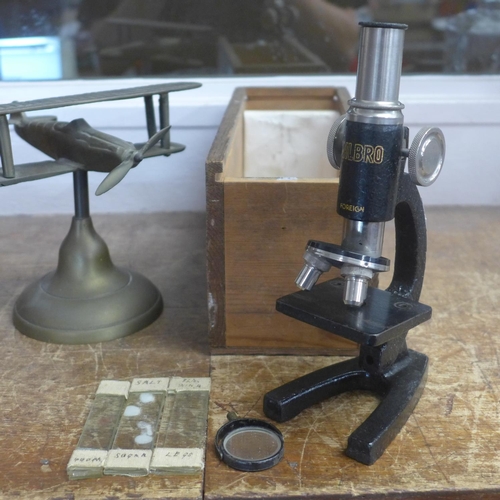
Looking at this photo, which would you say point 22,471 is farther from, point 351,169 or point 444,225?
point 444,225

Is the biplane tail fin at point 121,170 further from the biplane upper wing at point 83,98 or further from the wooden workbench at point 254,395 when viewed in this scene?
the wooden workbench at point 254,395

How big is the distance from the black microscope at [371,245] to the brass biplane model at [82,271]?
12.6 inches

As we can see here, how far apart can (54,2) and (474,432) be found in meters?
1.38

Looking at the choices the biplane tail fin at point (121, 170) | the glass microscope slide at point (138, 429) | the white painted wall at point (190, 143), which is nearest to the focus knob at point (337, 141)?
the biplane tail fin at point (121, 170)

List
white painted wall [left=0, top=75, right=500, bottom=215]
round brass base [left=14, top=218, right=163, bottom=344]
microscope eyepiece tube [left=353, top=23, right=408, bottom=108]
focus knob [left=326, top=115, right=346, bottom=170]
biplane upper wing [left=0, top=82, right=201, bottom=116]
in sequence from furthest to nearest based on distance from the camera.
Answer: white painted wall [left=0, top=75, right=500, bottom=215] → round brass base [left=14, top=218, right=163, bottom=344] → biplane upper wing [left=0, top=82, right=201, bottom=116] → focus knob [left=326, top=115, right=346, bottom=170] → microscope eyepiece tube [left=353, top=23, right=408, bottom=108]

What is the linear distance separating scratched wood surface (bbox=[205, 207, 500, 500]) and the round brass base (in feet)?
0.60

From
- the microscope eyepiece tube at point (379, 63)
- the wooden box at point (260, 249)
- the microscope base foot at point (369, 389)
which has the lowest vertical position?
the microscope base foot at point (369, 389)

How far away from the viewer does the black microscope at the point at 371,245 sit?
2.25 feet

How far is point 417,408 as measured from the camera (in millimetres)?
844

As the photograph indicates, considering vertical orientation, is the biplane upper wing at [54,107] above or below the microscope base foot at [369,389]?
above

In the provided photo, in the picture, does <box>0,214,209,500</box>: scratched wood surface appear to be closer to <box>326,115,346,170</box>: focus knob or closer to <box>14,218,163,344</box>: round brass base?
<box>14,218,163,344</box>: round brass base

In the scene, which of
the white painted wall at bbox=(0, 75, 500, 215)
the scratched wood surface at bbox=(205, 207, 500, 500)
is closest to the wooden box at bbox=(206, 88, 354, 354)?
the scratched wood surface at bbox=(205, 207, 500, 500)

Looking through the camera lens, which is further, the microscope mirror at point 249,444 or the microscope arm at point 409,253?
the microscope arm at point 409,253

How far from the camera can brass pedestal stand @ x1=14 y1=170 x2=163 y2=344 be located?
100cm
